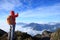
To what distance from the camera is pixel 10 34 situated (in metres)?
19.7

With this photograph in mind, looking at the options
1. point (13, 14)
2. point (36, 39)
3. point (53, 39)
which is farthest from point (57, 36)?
point (13, 14)

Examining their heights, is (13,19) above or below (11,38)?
above

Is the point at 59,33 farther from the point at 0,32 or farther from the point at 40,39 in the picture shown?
the point at 0,32

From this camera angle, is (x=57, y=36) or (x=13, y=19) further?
(x=57, y=36)

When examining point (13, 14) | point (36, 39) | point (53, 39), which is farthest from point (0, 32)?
point (13, 14)

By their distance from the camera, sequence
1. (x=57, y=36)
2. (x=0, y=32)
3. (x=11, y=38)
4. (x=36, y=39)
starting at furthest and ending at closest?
(x=0, y=32) < (x=36, y=39) < (x=57, y=36) < (x=11, y=38)

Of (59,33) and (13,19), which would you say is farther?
(59,33)

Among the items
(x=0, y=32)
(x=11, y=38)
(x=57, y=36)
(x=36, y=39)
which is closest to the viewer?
(x=11, y=38)

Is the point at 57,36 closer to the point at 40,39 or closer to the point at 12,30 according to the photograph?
the point at 40,39

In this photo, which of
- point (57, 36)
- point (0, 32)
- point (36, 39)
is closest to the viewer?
point (57, 36)

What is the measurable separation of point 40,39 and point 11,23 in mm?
51943

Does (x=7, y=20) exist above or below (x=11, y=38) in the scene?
above

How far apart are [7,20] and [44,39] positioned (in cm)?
5191

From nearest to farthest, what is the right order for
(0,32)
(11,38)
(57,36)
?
(11,38) < (57,36) < (0,32)
